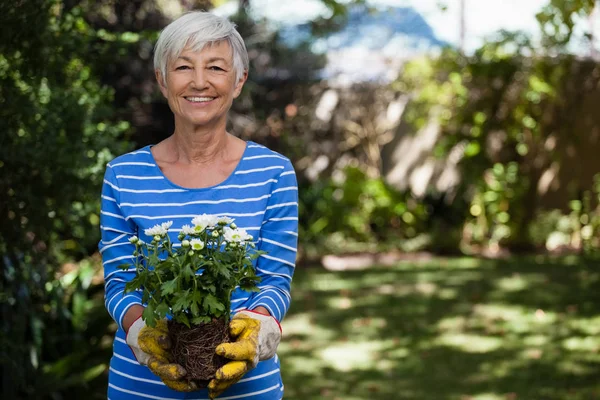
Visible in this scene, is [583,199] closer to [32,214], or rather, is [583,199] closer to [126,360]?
[32,214]

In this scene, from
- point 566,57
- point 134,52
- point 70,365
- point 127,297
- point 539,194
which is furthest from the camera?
point 539,194

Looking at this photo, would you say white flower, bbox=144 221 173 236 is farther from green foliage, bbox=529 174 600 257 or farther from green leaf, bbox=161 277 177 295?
green foliage, bbox=529 174 600 257

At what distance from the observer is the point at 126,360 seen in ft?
7.21

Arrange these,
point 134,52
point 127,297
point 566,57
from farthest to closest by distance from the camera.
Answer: point 566,57 < point 134,52 < point 127,297

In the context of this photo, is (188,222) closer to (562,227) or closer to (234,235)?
(234,235)

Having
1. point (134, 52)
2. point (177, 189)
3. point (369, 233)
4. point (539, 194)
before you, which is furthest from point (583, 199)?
point (177, 189)

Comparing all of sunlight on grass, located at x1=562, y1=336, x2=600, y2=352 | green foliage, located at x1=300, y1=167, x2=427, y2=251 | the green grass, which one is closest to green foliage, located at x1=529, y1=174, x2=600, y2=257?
the green grass

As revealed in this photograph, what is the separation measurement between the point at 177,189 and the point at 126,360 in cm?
47

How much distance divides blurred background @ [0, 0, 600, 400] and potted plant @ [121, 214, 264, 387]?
182cm

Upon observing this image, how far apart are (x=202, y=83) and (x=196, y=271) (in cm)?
50

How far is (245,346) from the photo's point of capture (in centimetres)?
189

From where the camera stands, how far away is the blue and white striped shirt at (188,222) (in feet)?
7.11

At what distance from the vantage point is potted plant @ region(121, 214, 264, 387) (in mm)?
1898

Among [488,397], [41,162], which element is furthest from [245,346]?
[488,397]
